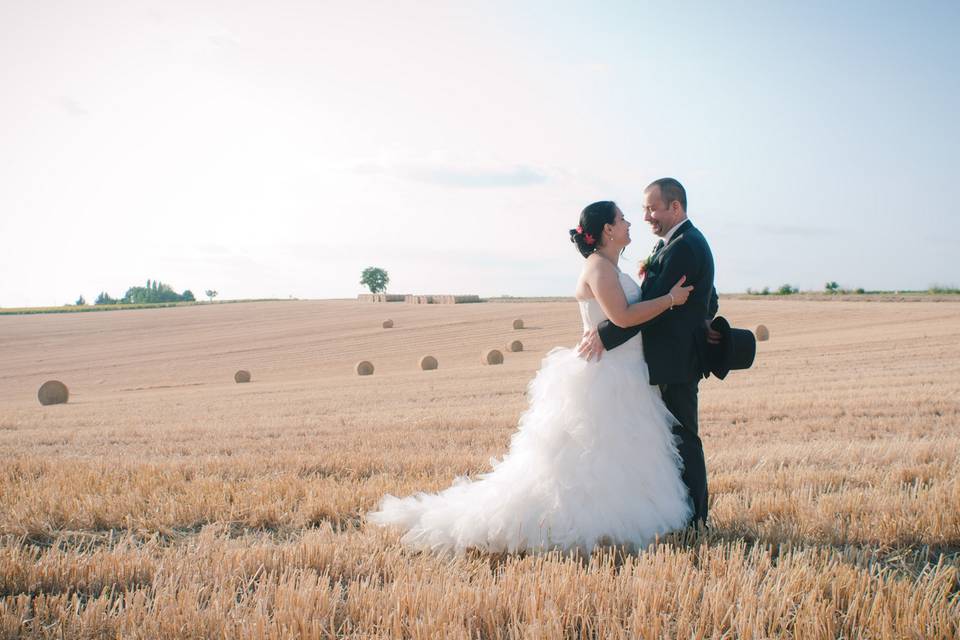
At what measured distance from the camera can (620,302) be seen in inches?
165

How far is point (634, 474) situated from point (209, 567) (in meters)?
2.55

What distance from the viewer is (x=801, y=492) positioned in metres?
5.24

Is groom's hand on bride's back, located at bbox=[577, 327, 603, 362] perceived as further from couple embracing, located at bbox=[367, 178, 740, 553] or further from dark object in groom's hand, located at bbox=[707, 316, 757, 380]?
dark object in groom's hand, located at bbox=[707, 316, 757, 380]

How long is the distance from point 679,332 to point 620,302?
490 mm

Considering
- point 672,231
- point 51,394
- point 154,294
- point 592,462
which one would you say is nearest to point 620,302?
point 672,231

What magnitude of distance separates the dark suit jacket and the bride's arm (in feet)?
0.41

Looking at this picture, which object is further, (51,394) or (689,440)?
(51,394)

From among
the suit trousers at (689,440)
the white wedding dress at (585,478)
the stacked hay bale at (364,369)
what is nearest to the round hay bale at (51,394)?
the stacked hay bale at (364,369)

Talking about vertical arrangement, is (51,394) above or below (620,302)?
below

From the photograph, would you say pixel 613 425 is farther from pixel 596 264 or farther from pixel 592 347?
pixel 596 264

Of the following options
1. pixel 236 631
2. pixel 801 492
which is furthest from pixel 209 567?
pixel 801 492

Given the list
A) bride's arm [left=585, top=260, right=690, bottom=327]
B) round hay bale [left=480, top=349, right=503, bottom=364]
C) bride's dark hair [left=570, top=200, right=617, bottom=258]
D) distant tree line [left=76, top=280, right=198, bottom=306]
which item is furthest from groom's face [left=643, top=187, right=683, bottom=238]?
distant tree line [left=76, top=280, right=198, bottom=306]

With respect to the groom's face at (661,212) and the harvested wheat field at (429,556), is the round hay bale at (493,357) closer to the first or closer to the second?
the harvested wheat field at (429,556)

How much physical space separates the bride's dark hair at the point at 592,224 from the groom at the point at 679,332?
0.35m
